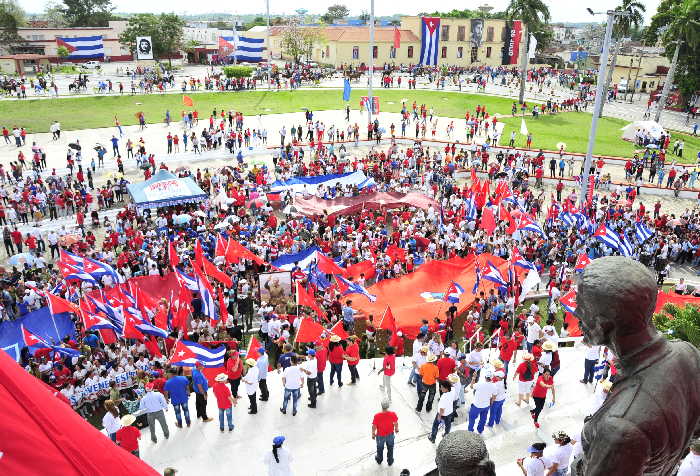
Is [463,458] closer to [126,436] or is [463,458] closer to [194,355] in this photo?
[126,436]

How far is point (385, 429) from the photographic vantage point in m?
9.55

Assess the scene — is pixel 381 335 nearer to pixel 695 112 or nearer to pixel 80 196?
pixel 80 196

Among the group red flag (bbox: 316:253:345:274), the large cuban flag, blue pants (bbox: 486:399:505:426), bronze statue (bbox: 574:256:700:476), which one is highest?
the large cuban flag

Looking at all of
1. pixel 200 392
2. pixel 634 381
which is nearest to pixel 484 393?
pixel 200 392

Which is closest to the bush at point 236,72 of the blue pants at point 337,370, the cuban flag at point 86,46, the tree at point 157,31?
the cuban flag at point 86,46

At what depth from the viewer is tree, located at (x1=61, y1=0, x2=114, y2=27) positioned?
101 m

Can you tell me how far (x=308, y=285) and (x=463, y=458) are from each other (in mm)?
14704

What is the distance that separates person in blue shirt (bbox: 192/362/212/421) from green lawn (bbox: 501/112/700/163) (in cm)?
3674

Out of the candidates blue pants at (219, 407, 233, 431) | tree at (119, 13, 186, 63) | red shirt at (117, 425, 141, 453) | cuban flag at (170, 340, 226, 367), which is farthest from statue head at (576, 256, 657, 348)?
tree at (119, 13, 186, 63)

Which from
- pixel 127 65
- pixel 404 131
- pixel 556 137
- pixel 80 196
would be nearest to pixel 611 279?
pixel 80 196

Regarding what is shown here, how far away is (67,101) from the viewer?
53.0 meters

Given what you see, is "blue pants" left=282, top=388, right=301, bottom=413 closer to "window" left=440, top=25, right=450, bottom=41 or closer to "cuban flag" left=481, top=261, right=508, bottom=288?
"cuban flag" left=481, top=261, right=508, bottom=288

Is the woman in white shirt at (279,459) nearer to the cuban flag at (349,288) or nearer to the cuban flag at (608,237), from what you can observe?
the cuban flag at (349,288)

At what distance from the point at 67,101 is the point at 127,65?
3071 centimetres
